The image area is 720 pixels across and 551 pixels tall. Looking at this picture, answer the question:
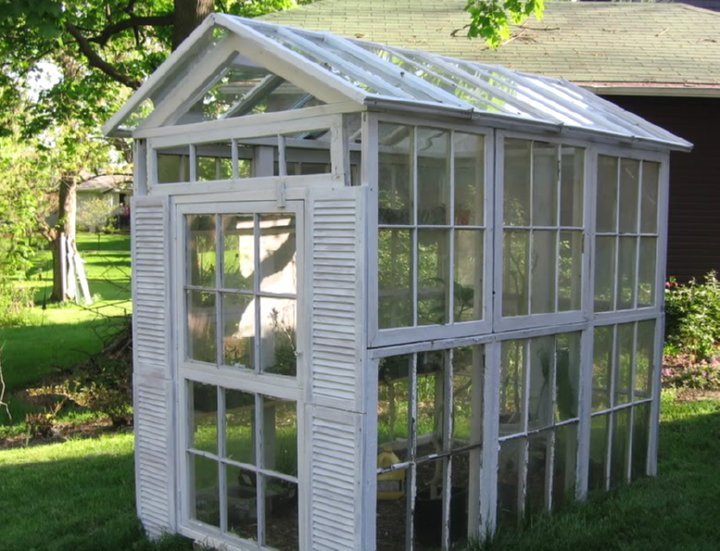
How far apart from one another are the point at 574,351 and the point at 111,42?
1138 cm

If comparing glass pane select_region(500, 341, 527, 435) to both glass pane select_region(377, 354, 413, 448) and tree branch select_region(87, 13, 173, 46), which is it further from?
tree branch select_region(87, 13, 173, 46)

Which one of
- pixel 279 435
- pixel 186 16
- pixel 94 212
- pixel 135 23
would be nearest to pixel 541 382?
pixel 279 435

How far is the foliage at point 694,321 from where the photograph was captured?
1034 cm

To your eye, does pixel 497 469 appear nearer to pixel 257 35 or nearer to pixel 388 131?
pixel 388 131

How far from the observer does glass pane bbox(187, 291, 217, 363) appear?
4762 millimetres

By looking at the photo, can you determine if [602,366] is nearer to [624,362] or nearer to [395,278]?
[624,362]

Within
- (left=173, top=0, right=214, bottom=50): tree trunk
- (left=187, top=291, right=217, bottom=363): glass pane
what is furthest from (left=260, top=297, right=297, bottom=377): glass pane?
(left=173, top=0, right=214, bottom=50): tree trunk

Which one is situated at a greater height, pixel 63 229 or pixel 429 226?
pixel 429 226

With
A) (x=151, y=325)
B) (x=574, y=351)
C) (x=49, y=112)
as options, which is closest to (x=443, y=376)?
(x=574, y=351)

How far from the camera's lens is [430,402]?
4.37 meters

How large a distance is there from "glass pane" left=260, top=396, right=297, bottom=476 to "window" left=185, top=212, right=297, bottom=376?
184 mm

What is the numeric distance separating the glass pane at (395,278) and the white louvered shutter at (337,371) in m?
0.18

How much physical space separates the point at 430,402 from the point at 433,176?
1.15 m

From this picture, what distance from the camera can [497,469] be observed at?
4.77m
